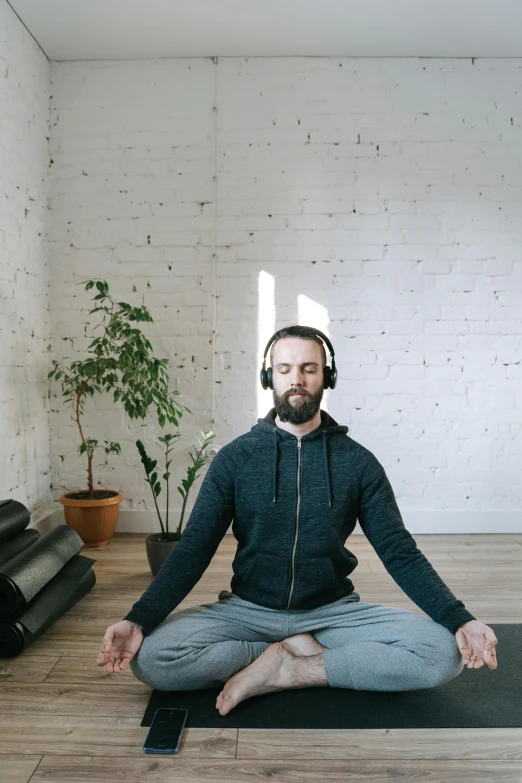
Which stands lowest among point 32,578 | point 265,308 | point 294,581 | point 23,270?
point 32,578

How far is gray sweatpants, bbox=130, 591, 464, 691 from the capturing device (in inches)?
74.3

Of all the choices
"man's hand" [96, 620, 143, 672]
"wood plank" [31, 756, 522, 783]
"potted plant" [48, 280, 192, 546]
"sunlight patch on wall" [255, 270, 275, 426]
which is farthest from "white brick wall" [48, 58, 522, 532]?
"wood plank" [31, 756, 522, 783]

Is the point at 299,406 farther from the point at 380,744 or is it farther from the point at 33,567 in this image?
the point at 33,567

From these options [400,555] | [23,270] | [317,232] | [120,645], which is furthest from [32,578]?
[317,232]

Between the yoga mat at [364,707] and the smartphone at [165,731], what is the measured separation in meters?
0.03

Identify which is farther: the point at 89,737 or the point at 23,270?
the point at 23,270

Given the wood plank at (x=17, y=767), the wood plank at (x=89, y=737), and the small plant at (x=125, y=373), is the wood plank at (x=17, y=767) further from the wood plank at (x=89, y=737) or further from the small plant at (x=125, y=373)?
the small plant at (x=125, y=373)

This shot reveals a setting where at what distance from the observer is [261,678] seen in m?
1.94

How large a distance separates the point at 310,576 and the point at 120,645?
0.58 m

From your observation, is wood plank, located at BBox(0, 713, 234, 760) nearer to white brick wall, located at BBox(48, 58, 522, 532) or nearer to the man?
the man

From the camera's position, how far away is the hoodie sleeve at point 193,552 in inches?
75.3

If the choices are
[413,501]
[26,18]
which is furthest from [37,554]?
[26,18]

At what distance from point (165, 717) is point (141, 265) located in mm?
Result: 2751

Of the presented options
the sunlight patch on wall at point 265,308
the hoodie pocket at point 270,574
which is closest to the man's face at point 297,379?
the hoodie pocket at point 270,574
